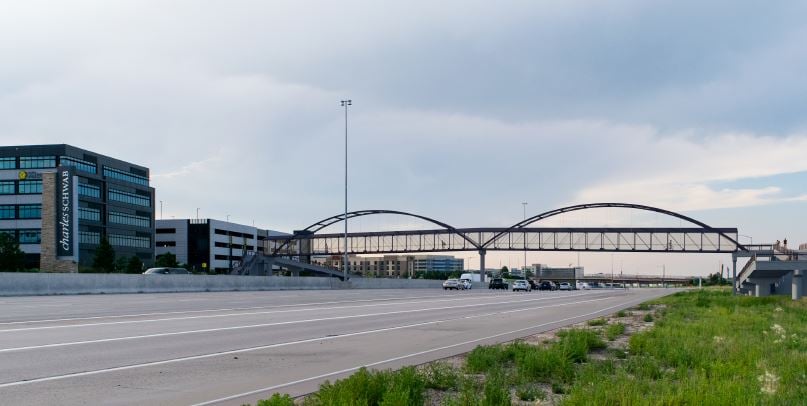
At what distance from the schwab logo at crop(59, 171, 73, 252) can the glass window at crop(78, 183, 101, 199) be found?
39.9 m

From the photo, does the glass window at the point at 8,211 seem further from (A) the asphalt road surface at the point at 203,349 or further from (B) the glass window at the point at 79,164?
(A) the asphalt road surface at the point at 203,349

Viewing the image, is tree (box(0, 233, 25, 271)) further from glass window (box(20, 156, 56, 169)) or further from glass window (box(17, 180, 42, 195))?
glass window (box(20, 156, 56, 169))

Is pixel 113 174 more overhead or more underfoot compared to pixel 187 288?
more overhead

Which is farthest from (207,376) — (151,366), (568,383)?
(568,383)

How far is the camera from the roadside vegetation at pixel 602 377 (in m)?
7.97

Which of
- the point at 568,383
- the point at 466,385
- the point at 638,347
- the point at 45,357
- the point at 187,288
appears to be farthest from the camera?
the point at 187,288

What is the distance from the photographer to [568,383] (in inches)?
396

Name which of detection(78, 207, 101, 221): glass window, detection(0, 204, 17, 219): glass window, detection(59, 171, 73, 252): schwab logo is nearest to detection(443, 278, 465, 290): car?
detection(59, 171, 73, 252): schwab logo

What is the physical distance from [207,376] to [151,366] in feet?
4.30

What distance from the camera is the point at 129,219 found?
140 m

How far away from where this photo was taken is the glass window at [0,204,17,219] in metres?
122

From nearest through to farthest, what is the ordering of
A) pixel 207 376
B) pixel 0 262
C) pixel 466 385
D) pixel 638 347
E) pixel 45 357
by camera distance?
pixel 466 385 → pixel 207 376 → pixel 45 357 → pixel 638 347 → pixel 0 262

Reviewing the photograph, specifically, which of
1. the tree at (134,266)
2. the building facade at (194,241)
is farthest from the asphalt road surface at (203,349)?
the building facade at (194,241)

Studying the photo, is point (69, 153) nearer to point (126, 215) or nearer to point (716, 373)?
point (126, 215)
